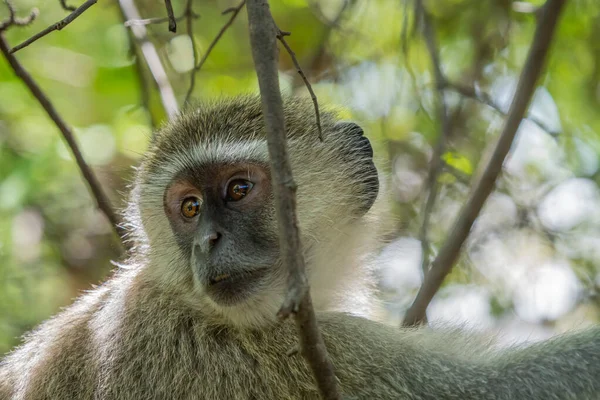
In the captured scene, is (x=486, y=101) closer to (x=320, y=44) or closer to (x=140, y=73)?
(x=320, y=44)

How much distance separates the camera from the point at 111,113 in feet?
20.9

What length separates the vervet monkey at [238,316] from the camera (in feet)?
11.8

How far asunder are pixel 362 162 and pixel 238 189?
930 millimetres

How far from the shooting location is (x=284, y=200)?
2.29 m

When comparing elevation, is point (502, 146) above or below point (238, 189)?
below

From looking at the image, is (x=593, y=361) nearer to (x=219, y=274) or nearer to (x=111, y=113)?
(x=219, y=274)

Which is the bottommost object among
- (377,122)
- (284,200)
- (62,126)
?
(377,122)


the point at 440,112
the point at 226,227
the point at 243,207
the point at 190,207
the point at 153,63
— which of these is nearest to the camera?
the point at 226,227

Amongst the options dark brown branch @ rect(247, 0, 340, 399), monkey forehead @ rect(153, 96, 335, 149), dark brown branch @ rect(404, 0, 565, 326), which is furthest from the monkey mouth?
dark brown branch @ rect(404, 0, 565, 326)

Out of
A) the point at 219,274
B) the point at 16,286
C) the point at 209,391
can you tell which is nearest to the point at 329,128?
the point at 219,274

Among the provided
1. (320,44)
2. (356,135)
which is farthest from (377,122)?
(356,135)

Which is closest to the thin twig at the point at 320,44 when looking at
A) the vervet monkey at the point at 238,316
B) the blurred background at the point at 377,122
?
the blurred background at the point at 377,122

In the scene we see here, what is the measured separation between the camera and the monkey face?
362 centimetres

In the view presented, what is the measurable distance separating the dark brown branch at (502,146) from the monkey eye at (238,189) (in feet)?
4.50
